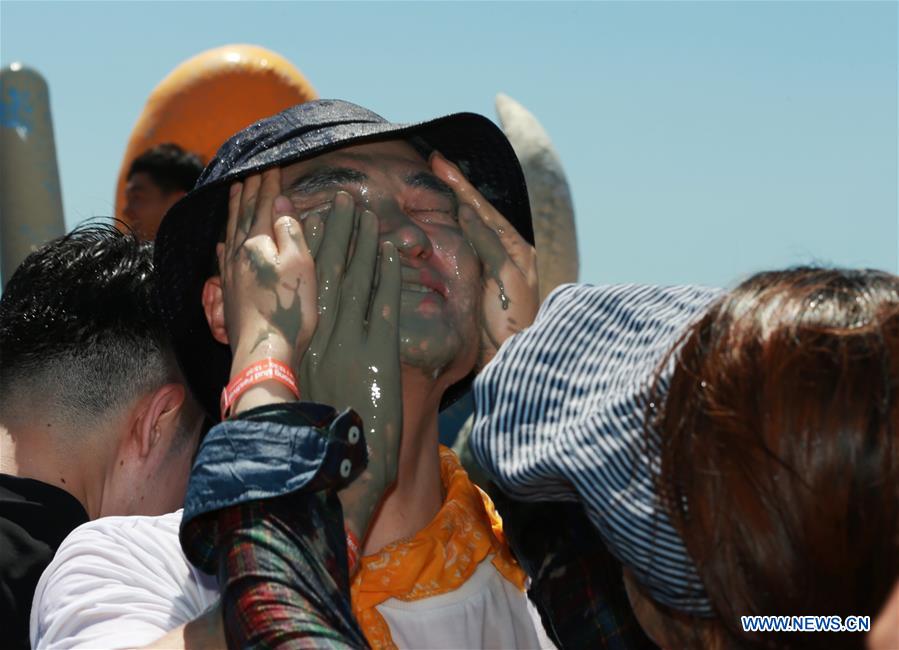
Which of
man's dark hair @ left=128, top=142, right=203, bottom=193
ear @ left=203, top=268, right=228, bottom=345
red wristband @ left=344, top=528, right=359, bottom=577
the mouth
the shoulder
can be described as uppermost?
the mouth

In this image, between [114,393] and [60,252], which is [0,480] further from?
[60,252]

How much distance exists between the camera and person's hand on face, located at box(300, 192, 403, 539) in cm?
189

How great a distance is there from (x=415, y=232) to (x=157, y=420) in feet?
2.57

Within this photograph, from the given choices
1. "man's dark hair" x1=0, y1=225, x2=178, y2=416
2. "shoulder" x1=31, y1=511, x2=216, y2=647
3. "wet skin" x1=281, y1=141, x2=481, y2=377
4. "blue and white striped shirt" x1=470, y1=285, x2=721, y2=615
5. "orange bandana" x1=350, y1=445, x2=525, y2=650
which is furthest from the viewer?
"man's dark hair" x1=0, y1=225, x2=178, y2=416

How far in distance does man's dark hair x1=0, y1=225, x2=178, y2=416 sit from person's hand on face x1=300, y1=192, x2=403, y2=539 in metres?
0.78

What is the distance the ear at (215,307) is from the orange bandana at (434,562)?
0.52 m

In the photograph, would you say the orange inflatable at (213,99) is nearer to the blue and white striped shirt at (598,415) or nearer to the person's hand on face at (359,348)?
the person's hand on face at (359,348)

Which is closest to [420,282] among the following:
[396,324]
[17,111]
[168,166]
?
[396,324]

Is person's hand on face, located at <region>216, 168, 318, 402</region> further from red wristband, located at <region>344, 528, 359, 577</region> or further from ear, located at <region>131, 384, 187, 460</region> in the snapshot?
ear, located at <region>131, 384, 187, 460</region>

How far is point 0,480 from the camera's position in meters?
2.49

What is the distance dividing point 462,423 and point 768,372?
3413 mm

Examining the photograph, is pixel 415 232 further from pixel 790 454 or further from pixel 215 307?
pixel 790 454

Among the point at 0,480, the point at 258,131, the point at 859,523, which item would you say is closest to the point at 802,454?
the point at 859,523

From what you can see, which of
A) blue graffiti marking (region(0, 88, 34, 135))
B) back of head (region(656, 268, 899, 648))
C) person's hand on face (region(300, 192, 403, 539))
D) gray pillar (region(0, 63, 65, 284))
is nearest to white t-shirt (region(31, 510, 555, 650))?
person's hand on face (region(300, 192, 403, 539))
